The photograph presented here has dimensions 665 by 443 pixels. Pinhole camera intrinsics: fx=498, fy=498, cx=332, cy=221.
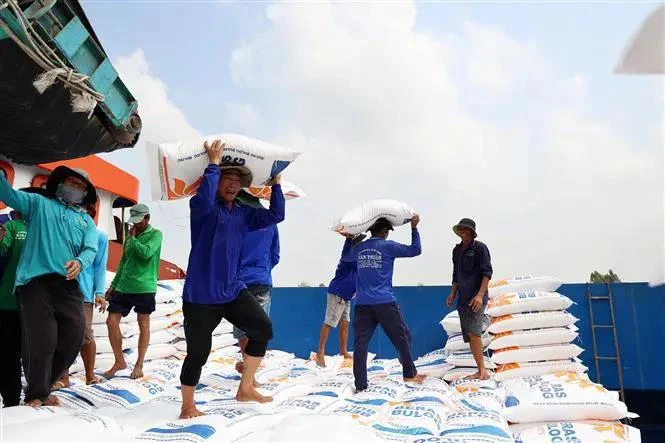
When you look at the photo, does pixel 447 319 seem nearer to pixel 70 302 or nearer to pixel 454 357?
pixel 454 357

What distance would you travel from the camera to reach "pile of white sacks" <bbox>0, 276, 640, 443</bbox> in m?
1.87

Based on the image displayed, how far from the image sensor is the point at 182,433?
1.96 metres

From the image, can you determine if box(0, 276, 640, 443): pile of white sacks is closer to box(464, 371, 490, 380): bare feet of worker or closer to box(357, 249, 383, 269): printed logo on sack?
box(464, 371, 490, 380): bare feet of worker

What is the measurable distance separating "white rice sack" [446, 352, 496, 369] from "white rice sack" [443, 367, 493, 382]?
34mm

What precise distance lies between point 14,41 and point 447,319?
4.20m

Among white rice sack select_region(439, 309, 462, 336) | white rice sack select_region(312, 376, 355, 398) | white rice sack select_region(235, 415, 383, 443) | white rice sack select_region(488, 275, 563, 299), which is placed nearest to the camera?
white rice sack select_region(235, 415, 383, 443)

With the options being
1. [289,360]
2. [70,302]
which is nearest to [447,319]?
[289,360]

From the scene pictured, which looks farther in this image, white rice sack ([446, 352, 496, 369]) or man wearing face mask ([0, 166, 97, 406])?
white rice sack ([446, 352, 496, 369])

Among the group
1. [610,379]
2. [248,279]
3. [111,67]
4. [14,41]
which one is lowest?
[610,379]

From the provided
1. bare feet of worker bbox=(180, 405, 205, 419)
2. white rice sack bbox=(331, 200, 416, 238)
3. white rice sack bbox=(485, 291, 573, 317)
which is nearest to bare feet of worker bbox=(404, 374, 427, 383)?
white rice sack bbox=(485, 291, 573, 317)

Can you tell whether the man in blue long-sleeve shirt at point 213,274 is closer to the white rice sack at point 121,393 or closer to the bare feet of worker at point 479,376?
the white rice sack at point 121,393

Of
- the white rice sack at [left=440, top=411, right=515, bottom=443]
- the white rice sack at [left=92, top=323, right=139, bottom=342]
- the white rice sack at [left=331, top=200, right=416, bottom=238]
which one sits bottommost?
the white rice sack at [left=440, top=411, right=515, bottom=443]

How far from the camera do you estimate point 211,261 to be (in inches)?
101

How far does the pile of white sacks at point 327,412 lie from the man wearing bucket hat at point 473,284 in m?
0.33
